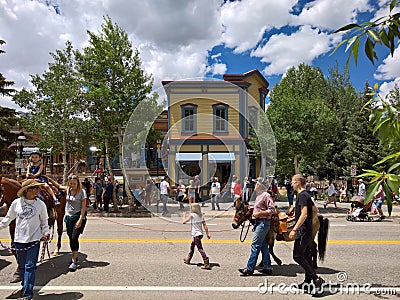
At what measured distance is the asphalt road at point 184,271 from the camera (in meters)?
5.54

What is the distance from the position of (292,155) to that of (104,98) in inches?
440

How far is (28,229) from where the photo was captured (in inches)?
202

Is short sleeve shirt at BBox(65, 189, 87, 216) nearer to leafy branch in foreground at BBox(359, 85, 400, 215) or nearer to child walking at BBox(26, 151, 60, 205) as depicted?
child walking at BBox(26, 151, 60, 205)

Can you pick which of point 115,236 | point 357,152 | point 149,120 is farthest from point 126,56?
point 357,152

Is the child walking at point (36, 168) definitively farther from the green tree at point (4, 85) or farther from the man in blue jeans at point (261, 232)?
the green tree at point (4, 85)

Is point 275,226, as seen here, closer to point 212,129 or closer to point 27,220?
point 27,220

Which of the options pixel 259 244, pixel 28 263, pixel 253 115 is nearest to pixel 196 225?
pixel 259 244

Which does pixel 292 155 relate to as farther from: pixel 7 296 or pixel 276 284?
pixel 7 296

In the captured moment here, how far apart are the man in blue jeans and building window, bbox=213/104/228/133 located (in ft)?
68.2

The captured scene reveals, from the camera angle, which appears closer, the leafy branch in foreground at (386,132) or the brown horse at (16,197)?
the leafy branch in foreground at (386,132)

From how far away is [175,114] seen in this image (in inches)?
1095

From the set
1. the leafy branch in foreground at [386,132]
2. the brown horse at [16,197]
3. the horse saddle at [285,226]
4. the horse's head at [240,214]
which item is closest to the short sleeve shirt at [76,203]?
the brown horse at [16,197]

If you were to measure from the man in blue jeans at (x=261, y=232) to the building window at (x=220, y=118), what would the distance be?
68.2 feet

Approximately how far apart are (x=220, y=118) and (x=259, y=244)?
21.3m
